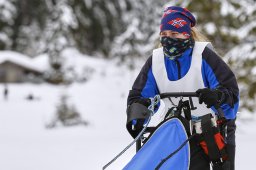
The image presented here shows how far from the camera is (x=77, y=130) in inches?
901

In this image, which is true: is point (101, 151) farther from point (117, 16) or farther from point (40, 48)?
point (117, 16)

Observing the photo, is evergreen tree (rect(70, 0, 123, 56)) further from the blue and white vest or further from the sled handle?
the sled handle

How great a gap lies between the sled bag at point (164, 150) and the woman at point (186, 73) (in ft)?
0.81

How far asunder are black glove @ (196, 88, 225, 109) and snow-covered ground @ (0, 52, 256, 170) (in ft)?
11.4

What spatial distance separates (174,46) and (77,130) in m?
19.2

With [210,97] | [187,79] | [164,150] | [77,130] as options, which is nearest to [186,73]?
[187,79]

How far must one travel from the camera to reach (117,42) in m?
38.9

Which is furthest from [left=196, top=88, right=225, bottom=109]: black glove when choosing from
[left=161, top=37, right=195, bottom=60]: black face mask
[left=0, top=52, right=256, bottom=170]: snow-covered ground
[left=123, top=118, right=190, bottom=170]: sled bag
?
[left=0, top=52, right=256, bottom=170]: snow-covered ground

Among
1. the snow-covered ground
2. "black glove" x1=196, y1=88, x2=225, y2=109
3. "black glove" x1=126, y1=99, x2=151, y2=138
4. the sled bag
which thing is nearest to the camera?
the sled bag

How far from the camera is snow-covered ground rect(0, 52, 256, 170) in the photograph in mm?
9413

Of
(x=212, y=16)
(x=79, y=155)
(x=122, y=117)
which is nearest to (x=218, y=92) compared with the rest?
(x=79, y=155)

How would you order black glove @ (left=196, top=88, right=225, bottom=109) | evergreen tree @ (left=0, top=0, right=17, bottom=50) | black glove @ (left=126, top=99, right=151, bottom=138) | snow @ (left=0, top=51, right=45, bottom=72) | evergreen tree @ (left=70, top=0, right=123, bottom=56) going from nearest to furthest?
black glove @ (left=196, top=88, right=225, bottom=109) < black glove @ (left=126, top=99, right=151, bottom=138) < evergreen tree @ (left=0, top=0, right=17, bottom=50) < snow @ (left=0, top=51, right=45, bottom=72) < evergreen tree @ (left=70, top=0, right=123, bottom=56)

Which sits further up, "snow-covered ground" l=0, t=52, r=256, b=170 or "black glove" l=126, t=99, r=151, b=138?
"black glove" l=126, t=99, r=151, b=138

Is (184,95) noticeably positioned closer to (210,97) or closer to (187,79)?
(187,79)
